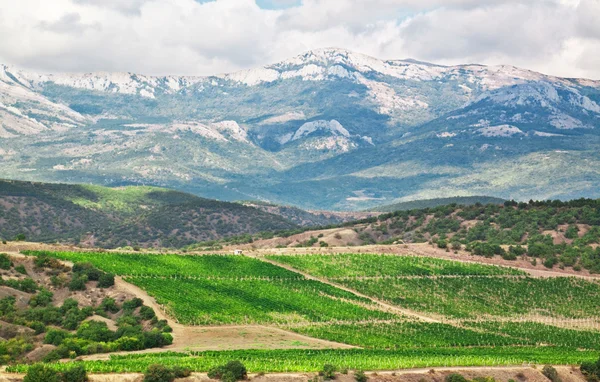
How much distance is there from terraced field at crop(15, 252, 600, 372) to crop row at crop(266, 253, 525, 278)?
244 mm

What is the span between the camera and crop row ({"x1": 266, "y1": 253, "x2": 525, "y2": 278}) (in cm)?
17838

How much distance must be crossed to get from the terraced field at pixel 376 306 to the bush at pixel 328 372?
305 cm

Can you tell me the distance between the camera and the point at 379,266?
601 feet

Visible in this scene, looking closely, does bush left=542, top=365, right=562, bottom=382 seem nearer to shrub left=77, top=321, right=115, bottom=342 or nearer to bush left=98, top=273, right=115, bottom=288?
shrub left=77, top=321, right=115, bottom=342

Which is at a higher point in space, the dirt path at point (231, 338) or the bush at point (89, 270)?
the bush at point (89, 270)

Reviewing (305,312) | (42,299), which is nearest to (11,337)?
(42,299)

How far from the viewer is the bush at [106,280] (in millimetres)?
136625

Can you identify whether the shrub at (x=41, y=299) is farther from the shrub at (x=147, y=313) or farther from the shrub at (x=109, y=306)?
the shrub at (x=147, y=313)

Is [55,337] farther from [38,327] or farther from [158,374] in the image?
[158,374]

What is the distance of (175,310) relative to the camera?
132125mm

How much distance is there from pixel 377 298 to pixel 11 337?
73.9 metres

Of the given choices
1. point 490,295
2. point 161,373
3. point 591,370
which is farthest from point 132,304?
point 490,295

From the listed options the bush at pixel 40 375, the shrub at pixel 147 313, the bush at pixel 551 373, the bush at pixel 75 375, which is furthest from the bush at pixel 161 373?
the bush at pixel 551 373

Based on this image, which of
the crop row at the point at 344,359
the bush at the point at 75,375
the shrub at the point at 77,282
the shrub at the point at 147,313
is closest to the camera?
the bush at the point at 75,375
